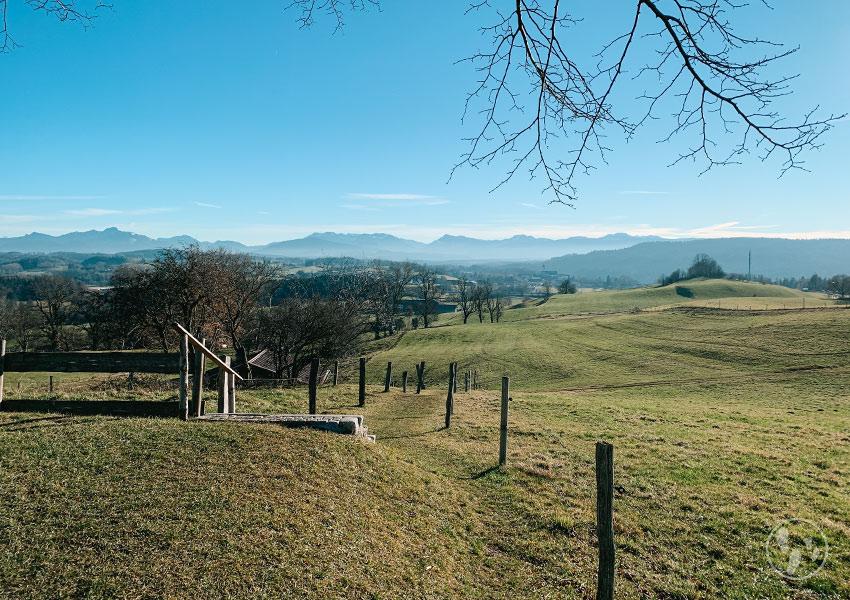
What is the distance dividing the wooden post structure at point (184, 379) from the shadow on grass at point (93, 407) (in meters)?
0.37

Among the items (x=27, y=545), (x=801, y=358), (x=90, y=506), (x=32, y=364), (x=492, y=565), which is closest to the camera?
(x=27, y=545)

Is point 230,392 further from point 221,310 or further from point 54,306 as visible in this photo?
point 54,306

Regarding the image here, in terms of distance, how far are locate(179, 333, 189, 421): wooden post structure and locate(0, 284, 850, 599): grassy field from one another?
Result: 418mm

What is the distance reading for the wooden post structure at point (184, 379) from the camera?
9.64 meters

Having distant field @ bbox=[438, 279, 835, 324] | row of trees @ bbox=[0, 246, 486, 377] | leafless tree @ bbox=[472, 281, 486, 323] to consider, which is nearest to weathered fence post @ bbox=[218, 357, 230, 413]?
row of trees @ bbox=[0, 246, 486, 377]

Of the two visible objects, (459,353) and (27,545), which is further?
(459,353)

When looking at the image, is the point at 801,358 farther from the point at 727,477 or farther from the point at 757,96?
the point at 757,96

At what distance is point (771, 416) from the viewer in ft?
66.4

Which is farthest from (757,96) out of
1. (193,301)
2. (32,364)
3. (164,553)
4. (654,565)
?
(193,301)

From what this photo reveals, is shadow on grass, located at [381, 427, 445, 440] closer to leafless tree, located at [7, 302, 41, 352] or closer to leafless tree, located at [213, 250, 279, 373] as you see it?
leafless tree, located at [213, 250, 279, 373]

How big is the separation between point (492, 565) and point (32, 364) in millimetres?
10848

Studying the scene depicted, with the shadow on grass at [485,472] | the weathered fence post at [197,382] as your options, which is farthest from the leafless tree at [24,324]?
the shadow on grass at [485,472]

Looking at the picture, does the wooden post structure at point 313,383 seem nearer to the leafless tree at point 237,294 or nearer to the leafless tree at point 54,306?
the leafless tree at point 237,294

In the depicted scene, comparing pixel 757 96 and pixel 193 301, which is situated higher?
pixel 757 96
